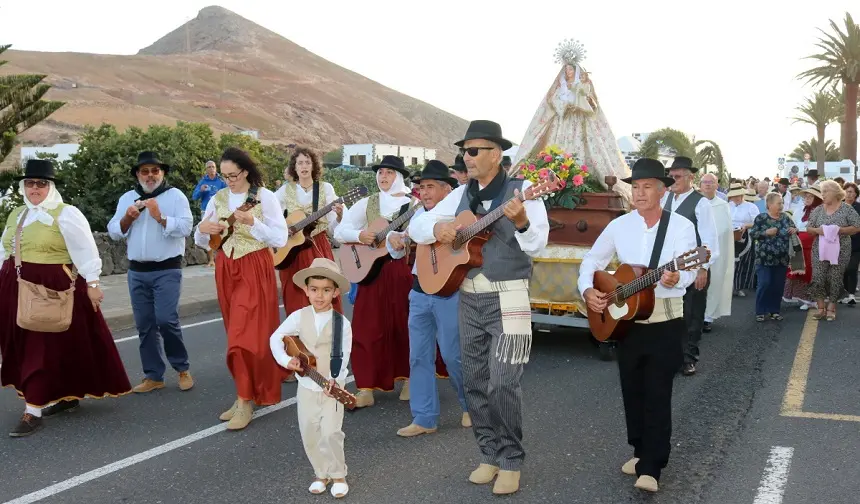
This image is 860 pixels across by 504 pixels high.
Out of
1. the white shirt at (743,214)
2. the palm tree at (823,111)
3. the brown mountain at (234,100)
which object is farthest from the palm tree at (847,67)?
the brown mountain at (234,100)

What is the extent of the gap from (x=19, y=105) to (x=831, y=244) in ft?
42.9

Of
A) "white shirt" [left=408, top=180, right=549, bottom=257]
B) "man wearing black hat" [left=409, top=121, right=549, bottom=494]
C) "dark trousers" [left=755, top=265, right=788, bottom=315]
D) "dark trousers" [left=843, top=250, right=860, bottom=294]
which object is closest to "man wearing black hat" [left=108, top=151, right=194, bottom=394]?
"white shirt" [left=408, top=180, right=549, bottom=257]

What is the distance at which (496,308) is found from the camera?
4703 millimetres

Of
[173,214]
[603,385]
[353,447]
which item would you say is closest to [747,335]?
[603,385]

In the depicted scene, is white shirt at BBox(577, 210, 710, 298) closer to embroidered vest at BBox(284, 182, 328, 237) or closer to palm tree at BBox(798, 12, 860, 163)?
embroidered vest at BBox(284, 182, 328, 237)

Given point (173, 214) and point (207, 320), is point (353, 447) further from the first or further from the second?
point (207, 320)

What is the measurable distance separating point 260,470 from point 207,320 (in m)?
6.25

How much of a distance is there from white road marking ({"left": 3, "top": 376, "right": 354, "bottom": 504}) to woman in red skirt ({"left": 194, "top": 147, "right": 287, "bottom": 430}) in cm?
20

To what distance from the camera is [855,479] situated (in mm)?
4855

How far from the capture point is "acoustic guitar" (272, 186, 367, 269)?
23.9 ft

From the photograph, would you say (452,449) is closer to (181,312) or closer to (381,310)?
(381,310)

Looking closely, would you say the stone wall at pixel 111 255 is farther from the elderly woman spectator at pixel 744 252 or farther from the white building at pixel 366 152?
the white building at pixel 366 152

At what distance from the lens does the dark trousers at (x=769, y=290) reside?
1090cm

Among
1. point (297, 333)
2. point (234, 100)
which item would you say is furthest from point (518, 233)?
point (234, 100)
